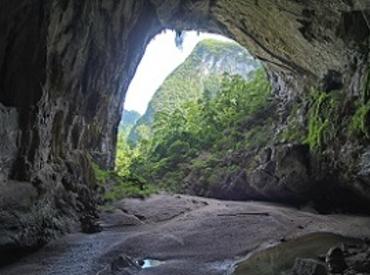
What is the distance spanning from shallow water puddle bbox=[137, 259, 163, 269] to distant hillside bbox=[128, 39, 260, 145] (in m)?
40.9

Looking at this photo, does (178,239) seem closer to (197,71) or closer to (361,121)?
(361,121)

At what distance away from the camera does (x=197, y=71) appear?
5472 cm

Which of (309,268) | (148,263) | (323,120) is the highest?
(323,120)

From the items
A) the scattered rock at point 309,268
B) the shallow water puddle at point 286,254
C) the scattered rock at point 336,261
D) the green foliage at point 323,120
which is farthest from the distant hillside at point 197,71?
→ the scattered rock at point 309,268

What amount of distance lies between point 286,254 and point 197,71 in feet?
154

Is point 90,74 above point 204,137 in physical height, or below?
above

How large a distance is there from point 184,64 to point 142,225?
44.2 m

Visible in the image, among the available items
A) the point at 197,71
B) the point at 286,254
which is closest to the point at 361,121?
the point at 286,254

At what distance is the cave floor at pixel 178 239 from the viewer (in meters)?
8.63

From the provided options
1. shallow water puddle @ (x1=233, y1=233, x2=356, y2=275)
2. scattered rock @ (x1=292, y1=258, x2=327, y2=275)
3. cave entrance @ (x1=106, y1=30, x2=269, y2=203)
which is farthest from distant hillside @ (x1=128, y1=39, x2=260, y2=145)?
scattered rock @ (x1=292, y1=258, x2=327, y2=275)

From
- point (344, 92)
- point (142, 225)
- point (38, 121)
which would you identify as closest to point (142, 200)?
point (142, 225)

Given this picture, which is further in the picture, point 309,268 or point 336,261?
point 336,261

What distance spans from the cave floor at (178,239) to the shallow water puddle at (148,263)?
0.06 meters

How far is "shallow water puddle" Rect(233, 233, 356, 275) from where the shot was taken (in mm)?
7786
